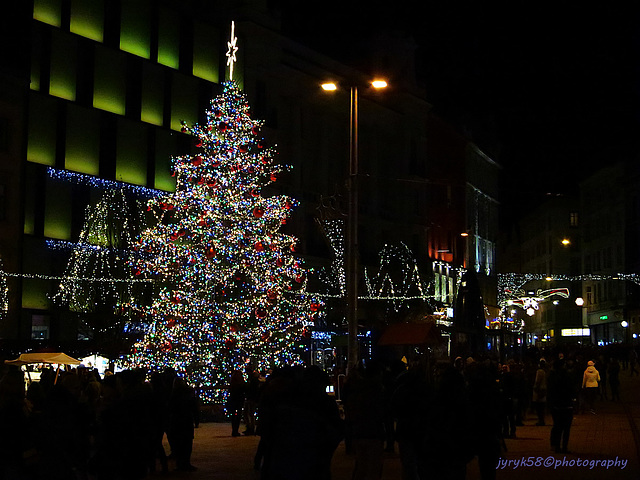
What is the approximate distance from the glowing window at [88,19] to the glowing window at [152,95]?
302 cm

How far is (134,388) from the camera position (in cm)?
1145

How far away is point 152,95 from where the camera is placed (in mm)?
50906

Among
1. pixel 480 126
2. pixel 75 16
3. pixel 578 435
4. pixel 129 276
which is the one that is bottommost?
pixel 578 435

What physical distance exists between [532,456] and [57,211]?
30608 millimetres

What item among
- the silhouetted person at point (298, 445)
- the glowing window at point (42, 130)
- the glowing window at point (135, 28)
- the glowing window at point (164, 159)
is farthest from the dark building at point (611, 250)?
the silhouetted person at point (298, 445)

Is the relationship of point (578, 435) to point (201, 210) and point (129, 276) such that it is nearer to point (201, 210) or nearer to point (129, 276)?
point (201, 210)

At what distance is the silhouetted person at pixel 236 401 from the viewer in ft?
82.9

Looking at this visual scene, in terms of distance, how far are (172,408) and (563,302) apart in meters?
105

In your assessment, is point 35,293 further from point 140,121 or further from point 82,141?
point 140,121

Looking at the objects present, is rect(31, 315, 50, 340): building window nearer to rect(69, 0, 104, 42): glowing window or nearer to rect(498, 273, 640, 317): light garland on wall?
rect(69, 0, 104, 42): glowing window

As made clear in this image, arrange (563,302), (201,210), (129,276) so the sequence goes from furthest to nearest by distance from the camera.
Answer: (563,302) → (129,276) → (201,210)

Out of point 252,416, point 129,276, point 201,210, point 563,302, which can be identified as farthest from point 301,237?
point 563,302

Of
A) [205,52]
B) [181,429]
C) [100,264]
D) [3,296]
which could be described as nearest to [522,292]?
[205,52]

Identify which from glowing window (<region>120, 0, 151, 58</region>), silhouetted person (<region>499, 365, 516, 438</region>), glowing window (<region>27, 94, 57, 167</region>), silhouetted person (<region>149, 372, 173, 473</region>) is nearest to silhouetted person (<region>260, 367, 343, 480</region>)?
silhouetted person (<region>149, 372, 173, 473</region>)
